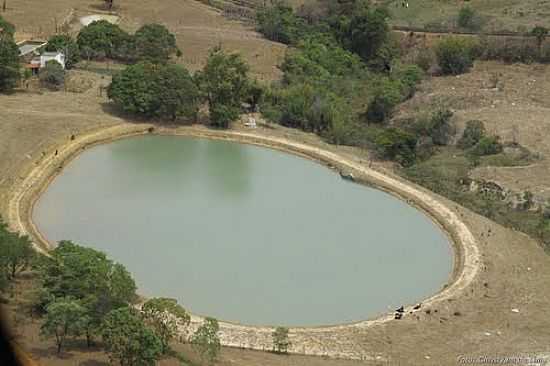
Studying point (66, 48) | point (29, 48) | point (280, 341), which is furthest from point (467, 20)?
point (280, 341)

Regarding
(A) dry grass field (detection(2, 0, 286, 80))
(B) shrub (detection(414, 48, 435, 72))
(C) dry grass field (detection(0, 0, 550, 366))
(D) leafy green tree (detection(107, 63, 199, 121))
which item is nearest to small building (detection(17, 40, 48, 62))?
Result: (A) dry grass field (detection(2, 0, 286, 80))

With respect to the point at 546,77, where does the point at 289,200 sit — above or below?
below

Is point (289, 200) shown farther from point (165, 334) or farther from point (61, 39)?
point (61, 39)

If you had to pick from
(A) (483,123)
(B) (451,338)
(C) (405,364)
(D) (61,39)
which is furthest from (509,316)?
(D) (61,39)

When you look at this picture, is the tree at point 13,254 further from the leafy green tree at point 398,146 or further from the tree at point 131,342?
the leafy green tree at point 398,146

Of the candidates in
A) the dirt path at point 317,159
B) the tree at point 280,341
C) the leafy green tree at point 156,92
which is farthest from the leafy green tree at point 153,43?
the tree at point 280,341
